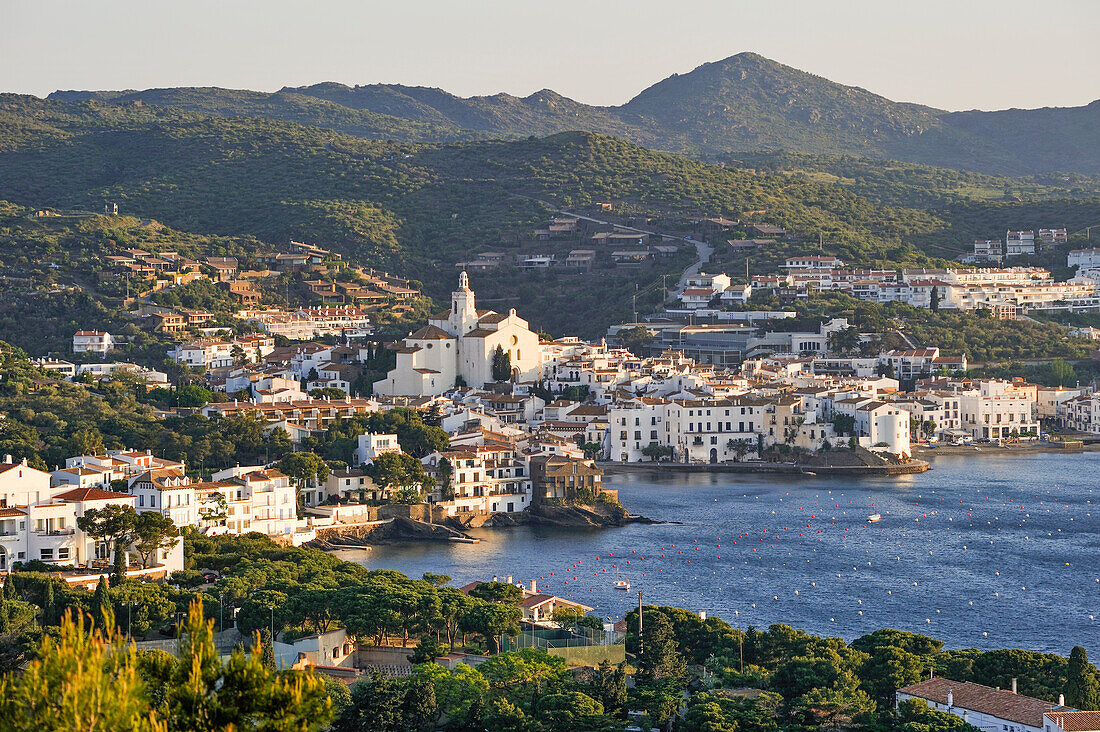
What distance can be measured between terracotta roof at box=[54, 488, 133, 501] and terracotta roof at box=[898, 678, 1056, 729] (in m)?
14.6

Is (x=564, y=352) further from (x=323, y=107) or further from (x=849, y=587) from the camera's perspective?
(x=323, y=107)

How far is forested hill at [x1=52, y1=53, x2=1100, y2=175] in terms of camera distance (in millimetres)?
161125

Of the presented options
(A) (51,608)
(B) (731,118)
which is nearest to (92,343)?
(A) (51,608)

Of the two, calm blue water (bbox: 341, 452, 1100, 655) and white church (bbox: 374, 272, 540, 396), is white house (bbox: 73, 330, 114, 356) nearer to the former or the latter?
white church (bbox: 374, 272, 540, 396)

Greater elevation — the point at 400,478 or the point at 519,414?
the point at 519,414

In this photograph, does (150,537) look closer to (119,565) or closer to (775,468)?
(119,565)

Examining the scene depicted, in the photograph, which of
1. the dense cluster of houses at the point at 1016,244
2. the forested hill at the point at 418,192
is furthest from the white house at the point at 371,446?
the dense cluster of houses at the point at 1016,244

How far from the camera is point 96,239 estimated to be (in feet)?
239

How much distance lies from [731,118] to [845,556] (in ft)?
490

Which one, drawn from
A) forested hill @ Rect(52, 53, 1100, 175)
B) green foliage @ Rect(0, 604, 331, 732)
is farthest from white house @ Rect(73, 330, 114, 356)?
forested hill @ Rect(52, 53, 1100, 175)

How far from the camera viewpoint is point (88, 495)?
96.0 feet

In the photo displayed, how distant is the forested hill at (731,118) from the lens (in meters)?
161

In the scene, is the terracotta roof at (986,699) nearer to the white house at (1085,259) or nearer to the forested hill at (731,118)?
the white house at (1085,259)

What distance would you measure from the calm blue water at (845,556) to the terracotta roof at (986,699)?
6.09m
